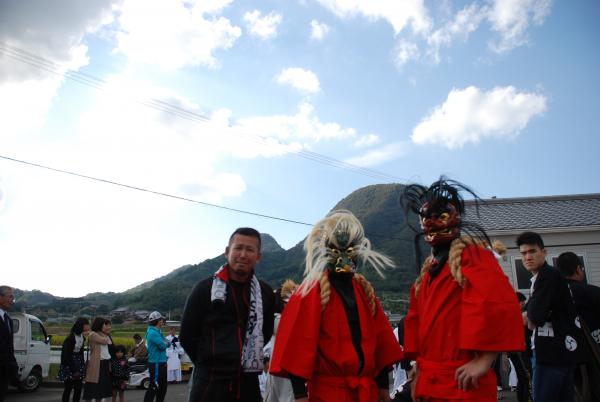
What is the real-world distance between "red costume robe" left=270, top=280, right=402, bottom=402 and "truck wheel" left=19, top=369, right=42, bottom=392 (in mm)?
Result: 13860

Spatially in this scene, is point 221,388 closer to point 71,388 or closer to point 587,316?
point 587,316

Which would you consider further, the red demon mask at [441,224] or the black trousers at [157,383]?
the black trousers at [157,383]

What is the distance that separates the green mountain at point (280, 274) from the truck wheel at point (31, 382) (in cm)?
1266

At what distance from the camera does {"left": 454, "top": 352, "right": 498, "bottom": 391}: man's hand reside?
2576mm

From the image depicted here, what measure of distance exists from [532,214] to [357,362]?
15159mm

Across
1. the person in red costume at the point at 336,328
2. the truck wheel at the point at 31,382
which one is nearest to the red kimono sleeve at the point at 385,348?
the person in red costume at the point at 336,328

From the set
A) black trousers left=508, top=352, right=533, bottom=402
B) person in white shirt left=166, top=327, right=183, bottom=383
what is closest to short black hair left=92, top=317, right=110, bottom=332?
person in white shirt left=166, top=327, right=183, bottom=383

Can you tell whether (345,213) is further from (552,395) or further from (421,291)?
(552,395)

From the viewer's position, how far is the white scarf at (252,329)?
3477 millimetres

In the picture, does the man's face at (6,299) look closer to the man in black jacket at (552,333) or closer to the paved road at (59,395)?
the paved road at (59,395)

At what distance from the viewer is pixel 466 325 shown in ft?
8.59

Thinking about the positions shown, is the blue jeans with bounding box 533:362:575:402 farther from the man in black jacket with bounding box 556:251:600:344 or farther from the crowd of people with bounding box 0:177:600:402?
the man in black jacket with bounding box 556:251:600:344

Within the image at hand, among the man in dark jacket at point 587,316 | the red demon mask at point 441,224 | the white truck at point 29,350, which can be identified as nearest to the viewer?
the red demon mask at point 441,224

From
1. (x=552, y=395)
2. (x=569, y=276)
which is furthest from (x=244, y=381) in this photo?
(x=569, y=276)
